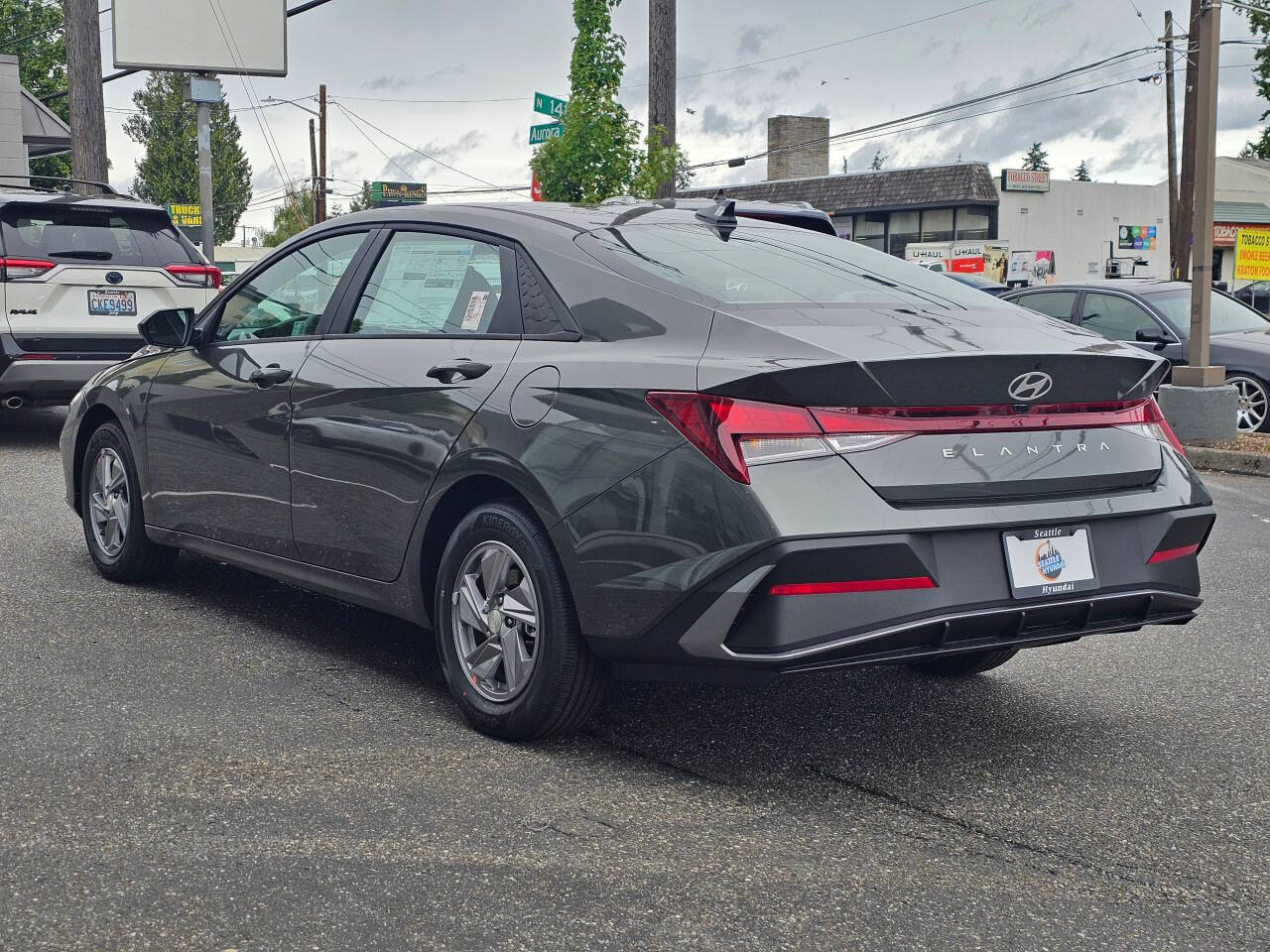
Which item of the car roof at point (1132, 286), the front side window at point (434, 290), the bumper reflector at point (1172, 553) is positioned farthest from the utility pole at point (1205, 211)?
the front side window at point (434, 290)

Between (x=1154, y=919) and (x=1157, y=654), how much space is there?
2.58m

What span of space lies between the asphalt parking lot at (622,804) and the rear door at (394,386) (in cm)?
56

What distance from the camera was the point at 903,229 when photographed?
54.8 meters

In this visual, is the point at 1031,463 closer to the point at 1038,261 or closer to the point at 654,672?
the point at 654,672

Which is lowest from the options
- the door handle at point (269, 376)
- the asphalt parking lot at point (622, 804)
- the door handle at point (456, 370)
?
the asphalt parking lot at point (622, 804)

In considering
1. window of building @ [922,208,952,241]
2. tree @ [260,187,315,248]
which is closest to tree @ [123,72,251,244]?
tree @ [260,187,315,248]

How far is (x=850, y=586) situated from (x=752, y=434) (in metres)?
0.44

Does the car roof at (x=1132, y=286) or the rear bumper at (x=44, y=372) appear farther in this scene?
the car roof at (x=1132, y=286)

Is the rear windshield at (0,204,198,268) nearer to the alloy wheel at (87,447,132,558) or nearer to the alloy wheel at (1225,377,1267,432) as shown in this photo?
the alloy wheel at (87,447,132,558)

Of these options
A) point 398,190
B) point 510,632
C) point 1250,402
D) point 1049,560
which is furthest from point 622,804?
point 398,190

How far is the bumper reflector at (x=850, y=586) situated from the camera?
11.7ft

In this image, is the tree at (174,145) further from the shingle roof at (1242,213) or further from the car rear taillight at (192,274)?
the car rear taillight at (192,274)

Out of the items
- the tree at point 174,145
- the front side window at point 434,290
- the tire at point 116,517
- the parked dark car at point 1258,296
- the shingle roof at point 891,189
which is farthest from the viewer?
the tree at point 174,145

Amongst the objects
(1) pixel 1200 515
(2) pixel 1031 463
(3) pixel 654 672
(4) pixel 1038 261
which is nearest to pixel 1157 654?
(1) pixel 1200 515
